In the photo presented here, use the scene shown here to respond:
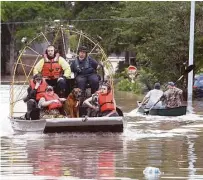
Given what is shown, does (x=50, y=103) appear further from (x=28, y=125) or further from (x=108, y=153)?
(x=108, y=153)

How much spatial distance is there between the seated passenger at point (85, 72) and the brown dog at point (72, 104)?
0.79 m

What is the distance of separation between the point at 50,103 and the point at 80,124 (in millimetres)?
1546

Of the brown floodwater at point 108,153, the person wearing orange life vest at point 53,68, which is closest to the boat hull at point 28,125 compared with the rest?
the brown floodwater at point 108,153

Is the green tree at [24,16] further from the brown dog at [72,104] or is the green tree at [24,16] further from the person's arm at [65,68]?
the brown dog at [72,104]

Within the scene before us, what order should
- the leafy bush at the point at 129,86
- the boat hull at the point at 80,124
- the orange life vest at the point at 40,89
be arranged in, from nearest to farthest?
the boat hull at the point at 80,124 < the orange life vest at the point at 40,89 < the leafy bush at the point at 129,86

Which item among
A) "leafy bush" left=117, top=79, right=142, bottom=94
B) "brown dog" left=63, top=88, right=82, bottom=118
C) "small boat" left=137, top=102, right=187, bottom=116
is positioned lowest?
"leafy bush" left=117, top=79, right=142, bottom=94

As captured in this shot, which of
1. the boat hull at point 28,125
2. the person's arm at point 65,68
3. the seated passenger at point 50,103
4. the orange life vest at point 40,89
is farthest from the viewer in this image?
the person's arm at point 65,68

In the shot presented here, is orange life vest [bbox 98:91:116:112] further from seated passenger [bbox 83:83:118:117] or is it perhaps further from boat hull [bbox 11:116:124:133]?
boat hull [bbox 11:116:124:133]

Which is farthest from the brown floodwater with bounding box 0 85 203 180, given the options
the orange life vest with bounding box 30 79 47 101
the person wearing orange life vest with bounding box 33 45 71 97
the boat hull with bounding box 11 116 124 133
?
the person wearing orange life vest with bounding box 33 45 71 97

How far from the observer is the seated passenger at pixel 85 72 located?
2242 cm

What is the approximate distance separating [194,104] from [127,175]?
72.7 ft

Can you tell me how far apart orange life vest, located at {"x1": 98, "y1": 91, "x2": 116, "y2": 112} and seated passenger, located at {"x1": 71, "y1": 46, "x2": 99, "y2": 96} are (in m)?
1.31

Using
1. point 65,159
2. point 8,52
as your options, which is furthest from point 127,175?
point 8,52

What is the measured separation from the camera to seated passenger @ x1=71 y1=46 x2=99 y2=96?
22.4 m
